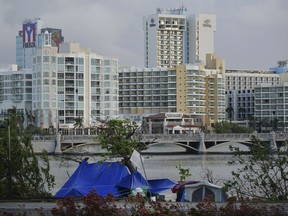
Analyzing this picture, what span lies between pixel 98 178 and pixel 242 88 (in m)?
157

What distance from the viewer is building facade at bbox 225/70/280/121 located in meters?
162

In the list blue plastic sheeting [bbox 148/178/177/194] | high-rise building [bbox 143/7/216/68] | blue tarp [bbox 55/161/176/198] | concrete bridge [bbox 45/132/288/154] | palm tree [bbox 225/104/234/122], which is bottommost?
concrete bridge [bbox 45/132/288/154]

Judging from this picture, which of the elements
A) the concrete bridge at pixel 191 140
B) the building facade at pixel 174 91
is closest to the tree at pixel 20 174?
the concrete bridge at pixel 191 140

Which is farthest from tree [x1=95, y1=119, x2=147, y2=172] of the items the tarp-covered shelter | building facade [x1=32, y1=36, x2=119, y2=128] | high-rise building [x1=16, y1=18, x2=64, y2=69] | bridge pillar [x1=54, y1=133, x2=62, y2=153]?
high-rise building [x1=16, y1=18, x2=64, y2=69]

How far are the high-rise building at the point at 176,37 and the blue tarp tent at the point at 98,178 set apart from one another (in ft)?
464

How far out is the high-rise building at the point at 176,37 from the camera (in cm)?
16925

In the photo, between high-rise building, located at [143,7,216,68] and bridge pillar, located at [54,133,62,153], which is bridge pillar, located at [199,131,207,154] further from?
high-rise building, located at [143,7,216,68]

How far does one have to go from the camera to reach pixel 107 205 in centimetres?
1352

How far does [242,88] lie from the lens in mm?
182250

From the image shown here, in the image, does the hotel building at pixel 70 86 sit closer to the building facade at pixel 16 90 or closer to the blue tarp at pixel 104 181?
the building facade at pixel 16 90

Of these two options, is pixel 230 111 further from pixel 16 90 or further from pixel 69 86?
pixel 16 90

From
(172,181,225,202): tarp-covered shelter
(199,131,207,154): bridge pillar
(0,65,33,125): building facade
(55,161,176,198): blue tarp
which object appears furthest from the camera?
(0,65,33,125): building facade

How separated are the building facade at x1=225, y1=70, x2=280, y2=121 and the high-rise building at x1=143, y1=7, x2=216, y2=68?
10375 millimetres

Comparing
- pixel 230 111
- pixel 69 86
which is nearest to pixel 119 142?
pixel 69 86
